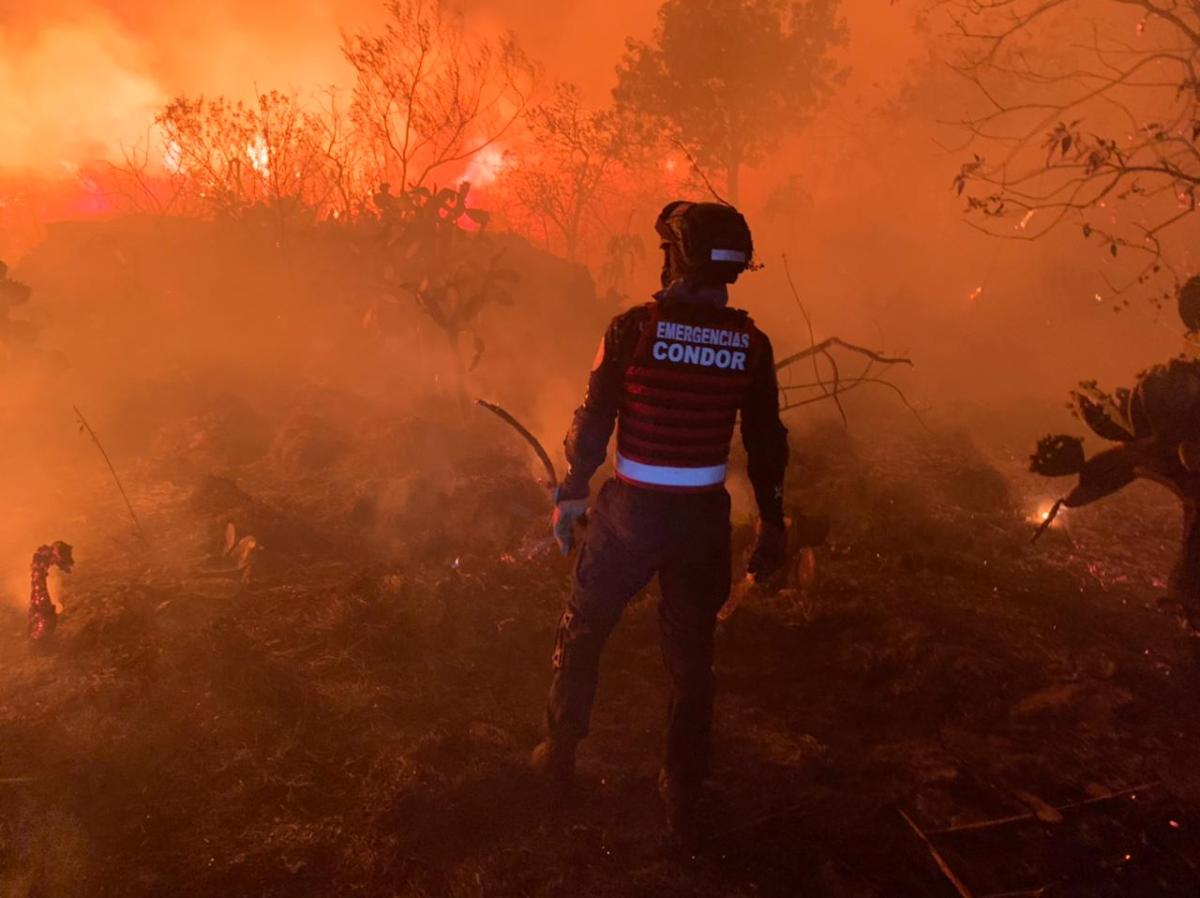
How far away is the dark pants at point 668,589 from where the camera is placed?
2.94 m

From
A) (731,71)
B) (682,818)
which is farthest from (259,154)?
(682,818)

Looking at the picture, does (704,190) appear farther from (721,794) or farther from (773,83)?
(721,794)

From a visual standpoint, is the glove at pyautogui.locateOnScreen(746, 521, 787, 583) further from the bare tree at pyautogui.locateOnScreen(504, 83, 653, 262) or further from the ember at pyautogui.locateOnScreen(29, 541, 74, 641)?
the bare tree at pyautogui.locateOnScreen(504, 83, 653, 262)

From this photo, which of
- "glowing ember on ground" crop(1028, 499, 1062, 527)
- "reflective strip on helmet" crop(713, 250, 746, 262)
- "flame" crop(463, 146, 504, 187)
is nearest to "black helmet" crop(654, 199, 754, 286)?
"reflective strip on helmet" crop(713, 250, 746, 262)

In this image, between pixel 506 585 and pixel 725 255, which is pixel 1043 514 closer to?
pixel 506 585

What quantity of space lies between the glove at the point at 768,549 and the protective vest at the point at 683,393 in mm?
504

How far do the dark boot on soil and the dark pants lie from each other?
0.04m

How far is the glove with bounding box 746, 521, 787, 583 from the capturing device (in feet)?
10.8

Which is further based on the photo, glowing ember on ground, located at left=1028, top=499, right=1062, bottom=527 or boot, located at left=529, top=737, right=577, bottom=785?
glowing ember on ground, located at left=1028, top=499, right=1062, bottom=527

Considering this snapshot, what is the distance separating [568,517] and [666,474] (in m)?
0.62

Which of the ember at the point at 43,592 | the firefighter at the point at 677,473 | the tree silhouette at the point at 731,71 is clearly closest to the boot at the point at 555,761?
the firefighter at the point at 677,473

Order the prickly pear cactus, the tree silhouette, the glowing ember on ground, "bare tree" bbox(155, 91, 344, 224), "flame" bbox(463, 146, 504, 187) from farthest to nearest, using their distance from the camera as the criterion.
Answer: "flame" bbox(463, 146, 504, 187) → the tree silhouette → "bare tree" bbox(155, 91, 344, 224) → the glowing ember on ground → the prickly pear cactus

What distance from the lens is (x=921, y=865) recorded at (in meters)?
3.02

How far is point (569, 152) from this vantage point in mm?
22656
